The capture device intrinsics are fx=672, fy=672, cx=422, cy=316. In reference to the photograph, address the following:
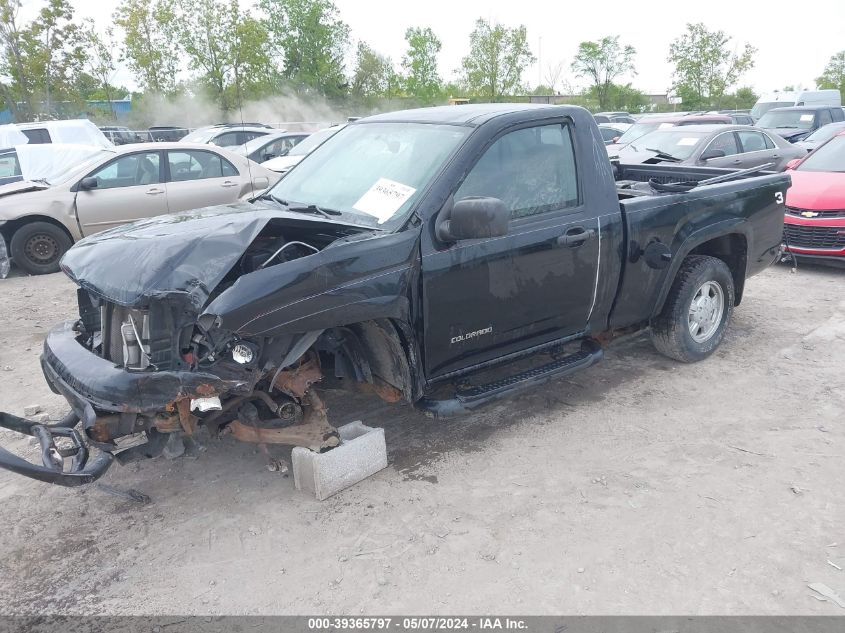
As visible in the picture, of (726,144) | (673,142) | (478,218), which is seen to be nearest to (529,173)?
(478,218)

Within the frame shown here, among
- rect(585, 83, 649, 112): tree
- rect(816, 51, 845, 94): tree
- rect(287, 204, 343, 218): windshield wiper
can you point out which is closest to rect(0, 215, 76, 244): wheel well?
rect(287, 204, 343, 218): windshield wiper

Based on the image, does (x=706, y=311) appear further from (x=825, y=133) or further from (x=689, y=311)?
(x=825, y=133)

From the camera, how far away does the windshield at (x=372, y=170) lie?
12.3 ft

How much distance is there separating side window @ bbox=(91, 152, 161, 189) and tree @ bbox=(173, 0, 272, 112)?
77.8ft

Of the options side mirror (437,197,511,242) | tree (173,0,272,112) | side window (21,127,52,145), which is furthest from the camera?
tree (173,0,272,112)

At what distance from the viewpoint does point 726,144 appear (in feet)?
36.0

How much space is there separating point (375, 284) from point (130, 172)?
7.42 metres

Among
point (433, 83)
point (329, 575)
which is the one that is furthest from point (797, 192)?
point (433, 83)

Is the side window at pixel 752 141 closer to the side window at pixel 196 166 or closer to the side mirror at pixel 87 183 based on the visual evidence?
the side window at pixel 196 166

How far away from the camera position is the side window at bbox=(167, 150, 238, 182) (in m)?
9.65

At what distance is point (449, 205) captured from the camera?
3.64 meters

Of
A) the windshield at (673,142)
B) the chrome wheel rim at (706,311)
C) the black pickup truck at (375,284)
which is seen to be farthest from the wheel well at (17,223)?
the windshield at (673,142)

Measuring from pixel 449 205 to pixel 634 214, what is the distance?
1.50 meters

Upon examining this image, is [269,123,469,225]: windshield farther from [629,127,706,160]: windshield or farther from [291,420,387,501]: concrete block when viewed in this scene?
[629,127,706,160]: windshield
